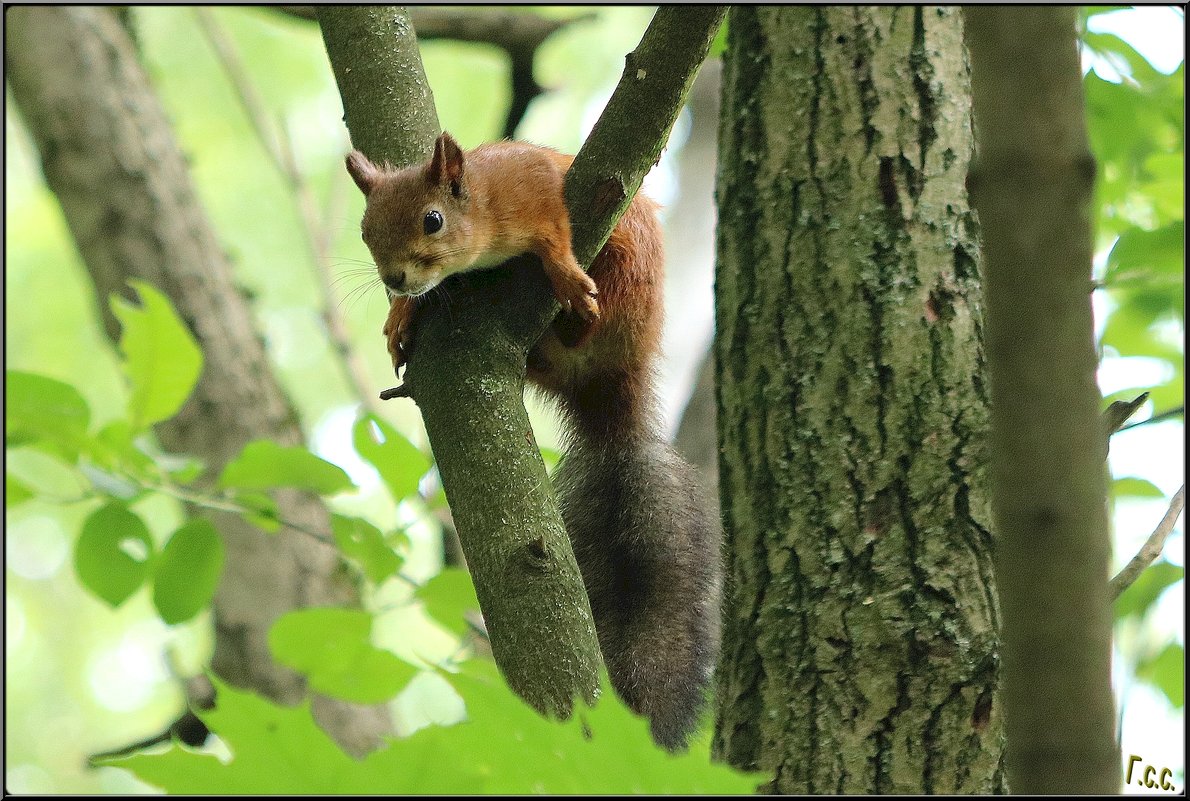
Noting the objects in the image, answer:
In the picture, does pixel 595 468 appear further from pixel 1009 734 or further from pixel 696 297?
pixel 696 297

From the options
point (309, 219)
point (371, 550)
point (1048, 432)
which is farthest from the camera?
point (309, 219)

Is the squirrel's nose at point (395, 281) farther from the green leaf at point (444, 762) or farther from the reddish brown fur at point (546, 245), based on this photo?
the green leaf at point (444, 762)

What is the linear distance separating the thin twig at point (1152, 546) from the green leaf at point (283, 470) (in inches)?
50.6

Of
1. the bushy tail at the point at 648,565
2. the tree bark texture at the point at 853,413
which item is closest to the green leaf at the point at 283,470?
the bushy tail at the point at 648,565

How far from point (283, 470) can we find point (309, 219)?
224cm

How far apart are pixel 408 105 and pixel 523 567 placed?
0.93m

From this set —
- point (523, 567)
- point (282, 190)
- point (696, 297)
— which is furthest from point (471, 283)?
point (282, 190)

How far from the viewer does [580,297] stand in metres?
1.98

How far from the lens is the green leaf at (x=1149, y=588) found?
2.22m

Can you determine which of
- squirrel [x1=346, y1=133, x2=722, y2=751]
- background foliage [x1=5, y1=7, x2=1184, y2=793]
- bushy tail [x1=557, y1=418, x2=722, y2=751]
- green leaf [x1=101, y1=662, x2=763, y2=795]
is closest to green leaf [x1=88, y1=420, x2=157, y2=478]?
background foliage [x1=5, y1=7, x2=1184, y2=793]

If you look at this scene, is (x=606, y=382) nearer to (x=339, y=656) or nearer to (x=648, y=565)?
(x=648, y=565)

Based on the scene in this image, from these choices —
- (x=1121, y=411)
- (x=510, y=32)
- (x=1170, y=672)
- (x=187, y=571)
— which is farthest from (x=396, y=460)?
(x=510, y=32)

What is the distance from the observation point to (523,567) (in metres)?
1.46

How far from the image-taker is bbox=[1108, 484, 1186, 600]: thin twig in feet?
4.63
